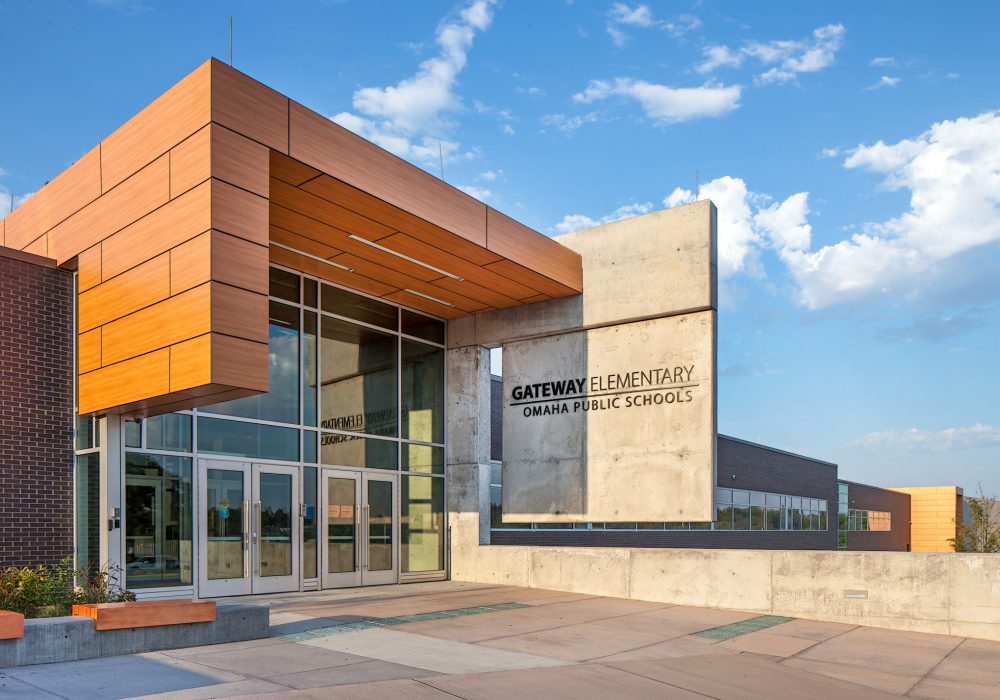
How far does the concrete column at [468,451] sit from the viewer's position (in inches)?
779

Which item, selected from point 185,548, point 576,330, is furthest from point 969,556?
point 185,548

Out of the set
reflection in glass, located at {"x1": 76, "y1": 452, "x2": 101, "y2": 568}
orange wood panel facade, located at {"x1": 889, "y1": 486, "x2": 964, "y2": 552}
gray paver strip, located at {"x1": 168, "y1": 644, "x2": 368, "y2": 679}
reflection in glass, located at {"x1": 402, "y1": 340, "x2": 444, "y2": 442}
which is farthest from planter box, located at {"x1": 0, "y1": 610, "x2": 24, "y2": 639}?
orange wood panel facade, located at {"x1": 889, "y1": 486, "x2": 964, "y2": 552}

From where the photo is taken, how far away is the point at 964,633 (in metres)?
12.9

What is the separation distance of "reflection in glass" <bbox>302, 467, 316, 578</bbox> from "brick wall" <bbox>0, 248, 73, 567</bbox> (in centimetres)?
470

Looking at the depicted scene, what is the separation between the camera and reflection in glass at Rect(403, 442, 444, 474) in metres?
19.7

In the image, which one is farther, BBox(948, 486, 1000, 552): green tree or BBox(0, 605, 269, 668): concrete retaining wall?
BBox(948, 486, 1000, 552): green tree

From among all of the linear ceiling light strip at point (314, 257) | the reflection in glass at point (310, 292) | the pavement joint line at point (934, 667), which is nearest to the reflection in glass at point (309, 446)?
the reflection in glass at point (310, 292)

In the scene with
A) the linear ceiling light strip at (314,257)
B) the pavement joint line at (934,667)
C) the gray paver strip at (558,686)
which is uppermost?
the linear ceiling light strip at (314,257)

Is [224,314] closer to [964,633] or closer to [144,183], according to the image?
[144,183]

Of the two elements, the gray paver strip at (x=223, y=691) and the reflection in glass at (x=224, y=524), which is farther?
the reflection in glass at (x=224, y=524)

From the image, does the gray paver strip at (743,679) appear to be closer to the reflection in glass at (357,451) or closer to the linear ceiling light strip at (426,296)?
the reflection in glass at (357,451)

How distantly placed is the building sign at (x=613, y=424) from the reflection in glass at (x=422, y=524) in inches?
68.5

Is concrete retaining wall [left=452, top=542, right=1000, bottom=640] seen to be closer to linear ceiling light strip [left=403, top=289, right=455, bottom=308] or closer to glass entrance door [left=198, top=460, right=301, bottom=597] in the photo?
glass entrance door [left=198, top=460, right=301, bottom=597]

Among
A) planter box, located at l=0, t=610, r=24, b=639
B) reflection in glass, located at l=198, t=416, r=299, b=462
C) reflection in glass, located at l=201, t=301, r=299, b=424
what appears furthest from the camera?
reflection in glass, located at l=201, t=301, r=299, b=424
